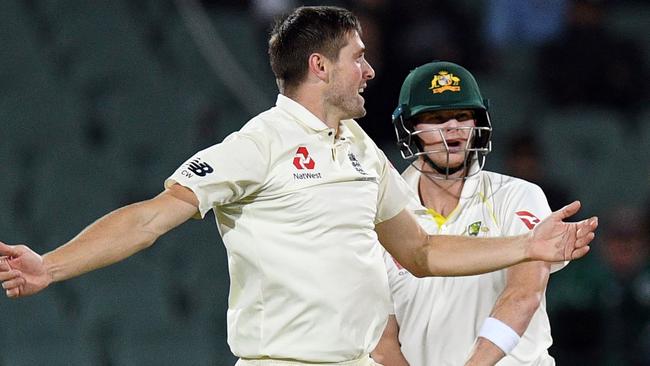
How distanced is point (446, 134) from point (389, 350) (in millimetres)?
626

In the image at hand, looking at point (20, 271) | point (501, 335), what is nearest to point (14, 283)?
point (20, 271)

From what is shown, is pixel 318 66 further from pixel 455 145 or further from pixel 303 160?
pixel 455 145

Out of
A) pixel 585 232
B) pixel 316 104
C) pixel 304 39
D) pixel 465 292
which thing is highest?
pixel 304 39

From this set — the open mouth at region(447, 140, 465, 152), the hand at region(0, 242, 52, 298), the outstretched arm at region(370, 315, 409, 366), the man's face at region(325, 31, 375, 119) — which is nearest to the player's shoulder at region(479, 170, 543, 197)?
the open mouth at region(447, 140, 465, 152)

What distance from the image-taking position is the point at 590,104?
7.01m

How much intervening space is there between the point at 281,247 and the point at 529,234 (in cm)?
64

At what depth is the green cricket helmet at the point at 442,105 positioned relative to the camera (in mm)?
3641

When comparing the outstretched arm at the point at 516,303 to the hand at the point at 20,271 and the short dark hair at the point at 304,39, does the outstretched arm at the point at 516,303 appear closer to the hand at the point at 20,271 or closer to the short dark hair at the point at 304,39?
the short dark hair at the point at 304,39

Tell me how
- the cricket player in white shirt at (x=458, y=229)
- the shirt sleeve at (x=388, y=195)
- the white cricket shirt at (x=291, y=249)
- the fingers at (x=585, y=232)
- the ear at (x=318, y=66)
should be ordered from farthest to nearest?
the cricket player in white shirt at (x=458, y=229), the shirt sleeve at (x=388, y=195), the ear at (x=318, y=66), the fingers at (x=585, y=232), the white cricket shirt at (x=291, y=249)

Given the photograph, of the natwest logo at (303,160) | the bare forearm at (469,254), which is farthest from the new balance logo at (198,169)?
the bare forearm at (469,254)

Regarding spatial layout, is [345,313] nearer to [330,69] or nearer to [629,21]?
[330,69]

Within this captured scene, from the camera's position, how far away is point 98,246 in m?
2.71

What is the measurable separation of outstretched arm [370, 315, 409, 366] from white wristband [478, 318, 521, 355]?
0.95ft

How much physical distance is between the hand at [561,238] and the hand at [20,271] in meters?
1.20
